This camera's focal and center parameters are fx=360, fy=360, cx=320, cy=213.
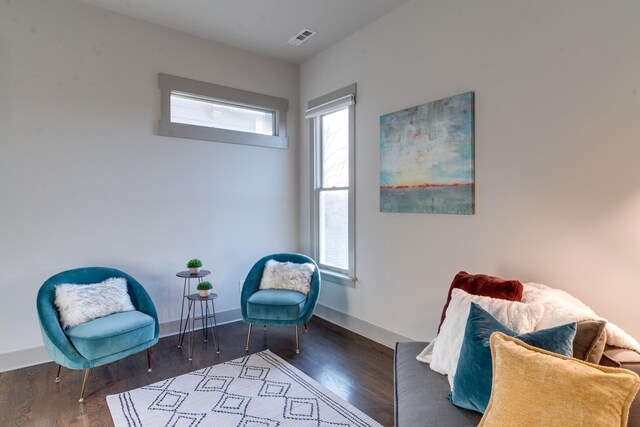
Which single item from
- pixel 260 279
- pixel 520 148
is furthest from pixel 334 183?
pixel 520 148

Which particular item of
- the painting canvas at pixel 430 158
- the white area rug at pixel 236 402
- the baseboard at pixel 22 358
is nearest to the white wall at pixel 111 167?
the baseboard at pixel 22 358

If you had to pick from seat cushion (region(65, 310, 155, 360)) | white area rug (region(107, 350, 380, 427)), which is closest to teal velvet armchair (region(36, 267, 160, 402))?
seat cushion (region(65, 310, 155, 360))

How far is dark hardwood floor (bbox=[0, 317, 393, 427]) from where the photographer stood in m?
2.25

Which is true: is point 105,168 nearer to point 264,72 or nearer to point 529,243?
point 264,72

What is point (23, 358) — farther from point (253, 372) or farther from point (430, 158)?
point (430, 158)

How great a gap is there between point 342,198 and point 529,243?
6.43 feet

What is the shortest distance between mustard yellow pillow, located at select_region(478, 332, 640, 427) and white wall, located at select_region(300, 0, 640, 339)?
3.85 ft

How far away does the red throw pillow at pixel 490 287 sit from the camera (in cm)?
190

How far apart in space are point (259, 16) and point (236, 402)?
3.18 m

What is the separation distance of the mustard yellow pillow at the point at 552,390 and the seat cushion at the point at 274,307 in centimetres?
203

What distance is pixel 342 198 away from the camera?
3891mm

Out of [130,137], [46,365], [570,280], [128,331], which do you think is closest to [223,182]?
[130,137]

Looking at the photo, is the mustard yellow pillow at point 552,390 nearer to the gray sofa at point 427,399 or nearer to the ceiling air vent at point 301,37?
the gray sofa at point 427,399

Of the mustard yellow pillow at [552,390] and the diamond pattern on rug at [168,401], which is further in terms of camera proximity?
the diamond pattern on rug at [168,401]
